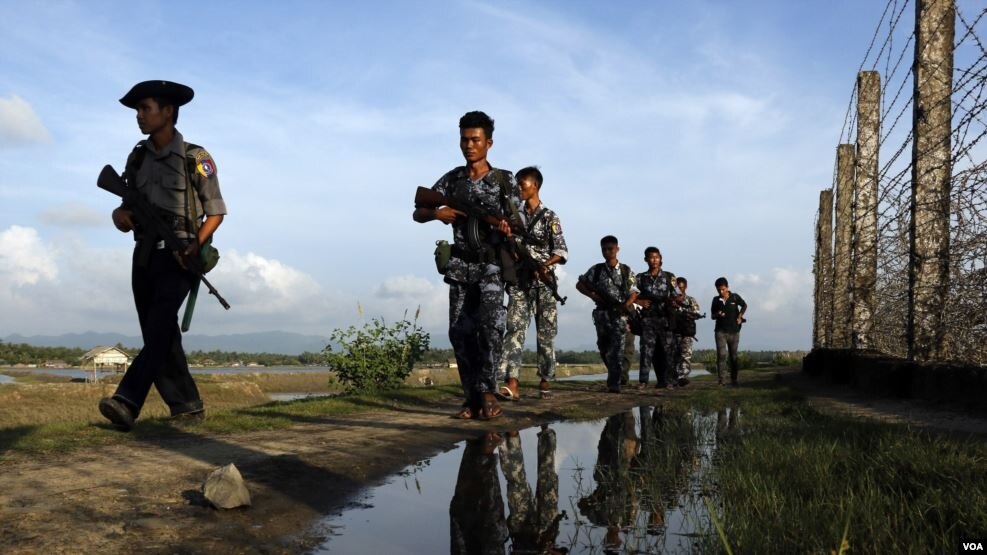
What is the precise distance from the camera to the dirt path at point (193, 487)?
2.56m

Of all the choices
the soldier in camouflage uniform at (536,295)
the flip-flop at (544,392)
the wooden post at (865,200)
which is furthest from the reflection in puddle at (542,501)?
the wooden post at (865,200)

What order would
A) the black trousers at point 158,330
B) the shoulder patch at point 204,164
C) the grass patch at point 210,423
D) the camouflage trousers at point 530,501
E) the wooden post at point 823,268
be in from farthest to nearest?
the wooden post at point 823,268 < the shoulder patch at point 204,164 < the black trousers at point 158,330 < the grass patch at point 210,423 < the camouflage trousers at point 530,501

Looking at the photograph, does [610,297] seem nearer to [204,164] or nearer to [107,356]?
[204,164]

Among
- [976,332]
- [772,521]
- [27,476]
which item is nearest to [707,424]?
[976,332]

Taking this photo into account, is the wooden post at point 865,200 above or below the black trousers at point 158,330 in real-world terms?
above

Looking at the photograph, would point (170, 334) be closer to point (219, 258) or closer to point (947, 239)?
point (219, 258)

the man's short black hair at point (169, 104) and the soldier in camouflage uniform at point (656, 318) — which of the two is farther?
the soldier in camouflage uniform at point (656, 318)

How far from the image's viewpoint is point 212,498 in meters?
2.96

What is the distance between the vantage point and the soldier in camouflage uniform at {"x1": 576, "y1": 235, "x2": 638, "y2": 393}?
36.7 feet

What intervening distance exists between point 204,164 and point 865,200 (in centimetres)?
915

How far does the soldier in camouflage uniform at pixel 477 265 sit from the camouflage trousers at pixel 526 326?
2.14 m

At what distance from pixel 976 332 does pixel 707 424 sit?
7.95ft

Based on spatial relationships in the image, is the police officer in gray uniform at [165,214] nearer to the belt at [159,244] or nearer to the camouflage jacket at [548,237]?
the belt at [159,244]

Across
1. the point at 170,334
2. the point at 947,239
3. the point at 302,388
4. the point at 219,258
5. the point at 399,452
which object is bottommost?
the point at 302,388
